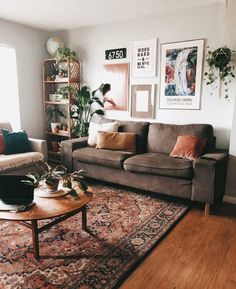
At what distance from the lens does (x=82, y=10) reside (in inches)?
133

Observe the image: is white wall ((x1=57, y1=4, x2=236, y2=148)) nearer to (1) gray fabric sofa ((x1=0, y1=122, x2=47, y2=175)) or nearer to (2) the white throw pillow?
(2) the white throw pillow

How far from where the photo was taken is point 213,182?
2582mm

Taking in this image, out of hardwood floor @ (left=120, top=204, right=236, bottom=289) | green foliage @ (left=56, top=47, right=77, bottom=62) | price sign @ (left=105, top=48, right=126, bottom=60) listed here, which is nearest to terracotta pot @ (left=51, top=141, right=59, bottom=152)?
green foliage @ (left=56, top=47, right=77, bottom=62)

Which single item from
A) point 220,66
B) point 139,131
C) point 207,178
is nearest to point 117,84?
point 139,131

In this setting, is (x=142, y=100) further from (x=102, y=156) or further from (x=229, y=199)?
(x=229, y=199)

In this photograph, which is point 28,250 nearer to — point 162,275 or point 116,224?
point 116,224

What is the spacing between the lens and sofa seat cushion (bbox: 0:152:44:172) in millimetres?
3111

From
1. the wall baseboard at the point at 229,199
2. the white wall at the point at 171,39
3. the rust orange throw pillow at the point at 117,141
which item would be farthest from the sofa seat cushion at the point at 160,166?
the white wall at the point at 171,39

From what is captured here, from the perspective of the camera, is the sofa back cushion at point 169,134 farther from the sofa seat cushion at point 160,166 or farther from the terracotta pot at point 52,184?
the terracotta pot at point 52,184

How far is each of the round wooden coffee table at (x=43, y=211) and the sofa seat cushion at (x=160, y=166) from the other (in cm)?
97

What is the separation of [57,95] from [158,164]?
2.50 meters

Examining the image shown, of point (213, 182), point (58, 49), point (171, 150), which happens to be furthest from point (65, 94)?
point (213, 182)

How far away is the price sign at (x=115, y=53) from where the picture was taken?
3928 millimetres

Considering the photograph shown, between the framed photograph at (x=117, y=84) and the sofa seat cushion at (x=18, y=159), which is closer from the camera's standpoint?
the sofa seat cushion at (x=18, y=159)
